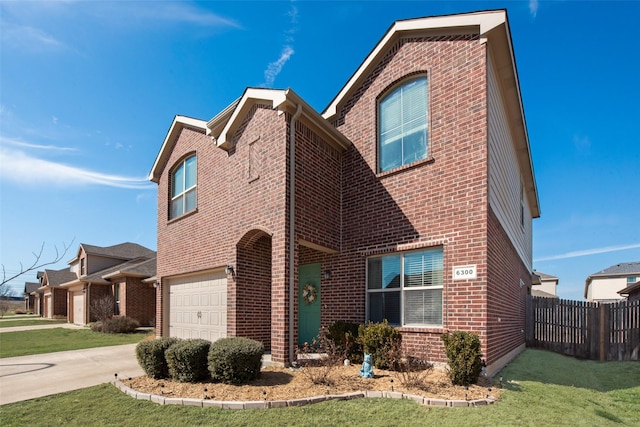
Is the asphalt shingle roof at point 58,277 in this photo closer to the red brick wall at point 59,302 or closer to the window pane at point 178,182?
the red brick wall at point 59,302

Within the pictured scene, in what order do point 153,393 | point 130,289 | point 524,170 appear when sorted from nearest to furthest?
point 153,393, point 524,170, point 130,289

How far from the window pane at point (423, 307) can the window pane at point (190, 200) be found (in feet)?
26.1

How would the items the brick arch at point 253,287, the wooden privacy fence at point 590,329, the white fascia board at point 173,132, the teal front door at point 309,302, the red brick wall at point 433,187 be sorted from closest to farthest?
the red brick wall at point 433,187 → the brick arch at point 253,287 → the teal front door at point 309,302 → the wooden privacy fence at point 590,329 → the white fascia board at point 173,132

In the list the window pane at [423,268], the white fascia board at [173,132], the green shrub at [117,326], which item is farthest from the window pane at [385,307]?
the green shrub at [117,326]

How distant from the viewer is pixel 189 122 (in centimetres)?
1302

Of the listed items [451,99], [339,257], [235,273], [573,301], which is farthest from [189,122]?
[573,301]

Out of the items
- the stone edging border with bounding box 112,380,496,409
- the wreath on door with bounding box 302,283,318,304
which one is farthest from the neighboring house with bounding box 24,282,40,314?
the stone edging border with bounding box 112,380,496,409

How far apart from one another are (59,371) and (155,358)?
331cm

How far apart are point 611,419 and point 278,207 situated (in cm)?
689

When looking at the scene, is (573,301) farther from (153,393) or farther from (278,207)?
(153,393)

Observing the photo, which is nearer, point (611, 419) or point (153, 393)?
point (611, 419)

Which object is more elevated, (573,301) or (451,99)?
(451,99)

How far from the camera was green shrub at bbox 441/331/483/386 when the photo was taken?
625 centimetres

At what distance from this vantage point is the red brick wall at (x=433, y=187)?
741cm
